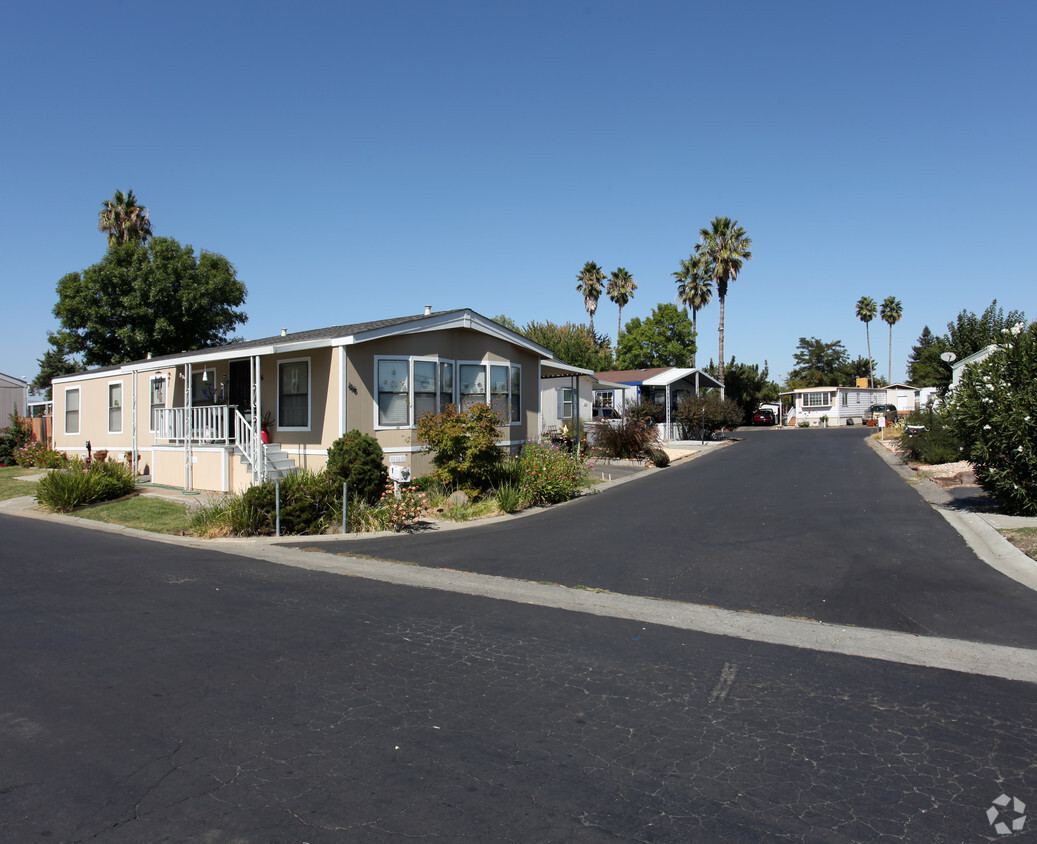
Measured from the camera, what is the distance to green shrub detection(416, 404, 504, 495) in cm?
1509

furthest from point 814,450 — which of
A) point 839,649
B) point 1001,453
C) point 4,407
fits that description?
point 4,407

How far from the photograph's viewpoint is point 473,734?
4.53m

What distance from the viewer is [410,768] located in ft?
13.4

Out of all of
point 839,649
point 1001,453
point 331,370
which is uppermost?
point 331,370

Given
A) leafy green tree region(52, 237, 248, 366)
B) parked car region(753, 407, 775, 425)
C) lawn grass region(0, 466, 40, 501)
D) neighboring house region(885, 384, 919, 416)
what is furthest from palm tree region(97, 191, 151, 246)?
neighboring house region(885, 384, 919, 416)

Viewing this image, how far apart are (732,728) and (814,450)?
27956mm

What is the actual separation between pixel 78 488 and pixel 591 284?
45.9 metres

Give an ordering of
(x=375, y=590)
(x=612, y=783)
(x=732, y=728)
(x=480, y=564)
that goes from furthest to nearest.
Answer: (x=480, y=564) → (x=375, y=590) → (x=732, y=728) → (x=612, y=783)

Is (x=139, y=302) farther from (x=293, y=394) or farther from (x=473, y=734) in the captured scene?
(x=473, y=734)

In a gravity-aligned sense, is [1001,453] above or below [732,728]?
above

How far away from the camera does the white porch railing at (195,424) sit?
56.9 feet

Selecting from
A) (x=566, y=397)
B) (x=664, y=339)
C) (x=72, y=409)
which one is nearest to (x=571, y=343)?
(x=664, y=339)

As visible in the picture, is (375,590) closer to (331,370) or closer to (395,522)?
(395,522)

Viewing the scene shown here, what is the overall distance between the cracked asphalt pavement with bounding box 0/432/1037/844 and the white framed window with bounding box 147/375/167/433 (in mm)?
13404
